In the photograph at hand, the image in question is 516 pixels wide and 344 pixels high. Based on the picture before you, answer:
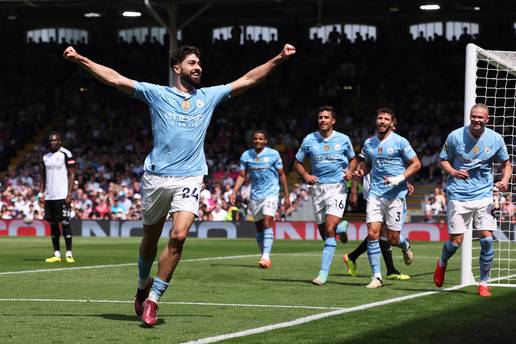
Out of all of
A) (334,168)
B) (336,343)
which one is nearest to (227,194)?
Result: (334,168)

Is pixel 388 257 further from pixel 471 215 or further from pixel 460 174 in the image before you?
pixel 460 174

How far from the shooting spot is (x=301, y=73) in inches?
1788

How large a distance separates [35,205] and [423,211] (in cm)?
1310

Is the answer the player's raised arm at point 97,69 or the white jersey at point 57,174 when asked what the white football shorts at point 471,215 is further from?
the white jersey at point 57,174

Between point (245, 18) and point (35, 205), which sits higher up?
point (245, 18)

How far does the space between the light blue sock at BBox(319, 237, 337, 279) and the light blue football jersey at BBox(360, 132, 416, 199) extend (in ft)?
2.63

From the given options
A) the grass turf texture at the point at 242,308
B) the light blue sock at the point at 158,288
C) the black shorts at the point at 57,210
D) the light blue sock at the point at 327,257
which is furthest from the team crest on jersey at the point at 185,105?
the black shorts at the point at 57,210

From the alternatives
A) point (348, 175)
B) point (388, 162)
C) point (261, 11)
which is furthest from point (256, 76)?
point (261, 11)

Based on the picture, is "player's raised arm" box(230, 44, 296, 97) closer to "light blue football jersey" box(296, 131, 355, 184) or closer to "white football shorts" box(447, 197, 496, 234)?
"white football shorts" box(447, 197, 496, 234)

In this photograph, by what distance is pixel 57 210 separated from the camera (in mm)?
18547

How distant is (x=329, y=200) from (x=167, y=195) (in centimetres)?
541

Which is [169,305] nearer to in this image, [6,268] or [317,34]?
[6,268]

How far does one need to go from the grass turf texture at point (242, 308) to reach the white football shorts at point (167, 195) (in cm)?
90

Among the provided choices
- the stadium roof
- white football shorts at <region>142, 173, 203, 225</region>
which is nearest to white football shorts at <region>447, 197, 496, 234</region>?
white football shorts at <region>142, 173, 203, 225</region>
